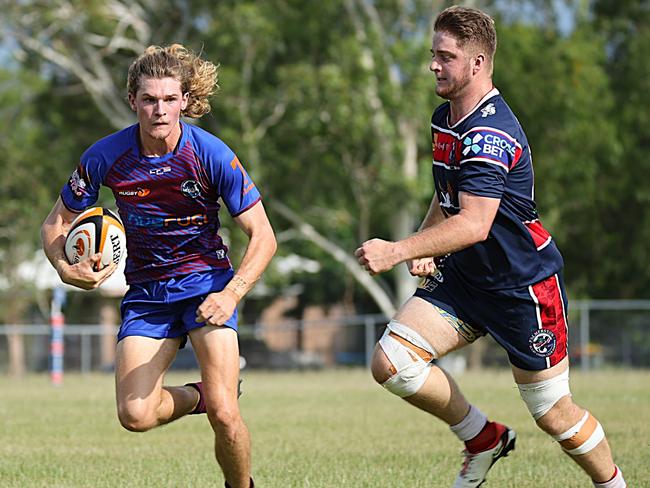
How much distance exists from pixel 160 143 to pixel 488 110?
164cm

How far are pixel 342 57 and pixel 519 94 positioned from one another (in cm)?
566

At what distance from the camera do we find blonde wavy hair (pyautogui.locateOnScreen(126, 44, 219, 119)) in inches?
229

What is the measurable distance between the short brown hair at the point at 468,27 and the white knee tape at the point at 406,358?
1424 millimetres

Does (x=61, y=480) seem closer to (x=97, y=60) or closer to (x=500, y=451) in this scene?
(x=500, y=451)

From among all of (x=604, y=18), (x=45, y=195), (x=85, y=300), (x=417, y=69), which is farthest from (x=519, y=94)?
(x=85, y=300)

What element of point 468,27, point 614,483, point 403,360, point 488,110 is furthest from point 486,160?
point 614,483

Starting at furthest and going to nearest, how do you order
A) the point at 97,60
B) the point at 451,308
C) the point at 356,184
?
the point at 97,60, the point at 356,184, the point at 451,308

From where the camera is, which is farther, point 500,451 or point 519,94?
point 519,94

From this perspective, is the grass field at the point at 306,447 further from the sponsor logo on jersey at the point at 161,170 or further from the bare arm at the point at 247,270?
the sponsor logo on jersey at the point at 161,170

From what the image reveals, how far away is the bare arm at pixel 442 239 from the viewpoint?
16.7ft

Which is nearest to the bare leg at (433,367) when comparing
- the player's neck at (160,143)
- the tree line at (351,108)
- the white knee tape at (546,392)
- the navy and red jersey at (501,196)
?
the navy and red jersey at (501,196)

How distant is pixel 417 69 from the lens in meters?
29.0

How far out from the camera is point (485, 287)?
18.8 feet

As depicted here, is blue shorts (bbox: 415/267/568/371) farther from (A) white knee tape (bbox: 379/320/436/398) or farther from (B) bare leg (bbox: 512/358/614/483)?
(A) white knee tape (bbox: 379/320/436/398)
